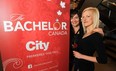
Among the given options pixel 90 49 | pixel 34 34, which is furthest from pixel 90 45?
pixel 34 34

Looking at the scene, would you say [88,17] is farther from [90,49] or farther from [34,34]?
[34,34]

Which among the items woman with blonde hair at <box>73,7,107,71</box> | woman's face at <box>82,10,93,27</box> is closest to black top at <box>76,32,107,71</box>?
woman with blonde hair at <box>73,7,107,71</box>

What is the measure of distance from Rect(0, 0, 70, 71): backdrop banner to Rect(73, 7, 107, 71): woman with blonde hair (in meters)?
0.18

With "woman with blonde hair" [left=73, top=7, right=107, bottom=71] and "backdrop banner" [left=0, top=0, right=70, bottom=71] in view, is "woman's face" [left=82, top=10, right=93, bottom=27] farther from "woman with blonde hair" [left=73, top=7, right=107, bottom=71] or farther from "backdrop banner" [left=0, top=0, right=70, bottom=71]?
"backdrop banner" [left=0, top=0, right=70, bottom=71]

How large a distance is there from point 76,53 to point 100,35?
335 millimetres

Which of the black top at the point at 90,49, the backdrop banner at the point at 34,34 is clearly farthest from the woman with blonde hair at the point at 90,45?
the backdrop banner at the point at 34,34

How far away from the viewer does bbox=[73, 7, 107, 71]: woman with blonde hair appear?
140 cm

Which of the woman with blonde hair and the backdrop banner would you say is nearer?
the backdrop banner

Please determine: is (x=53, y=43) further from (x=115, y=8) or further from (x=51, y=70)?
(x=115, y=8)

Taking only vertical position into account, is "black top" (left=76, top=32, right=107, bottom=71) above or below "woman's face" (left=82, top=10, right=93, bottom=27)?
below

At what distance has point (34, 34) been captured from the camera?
3.89 ft

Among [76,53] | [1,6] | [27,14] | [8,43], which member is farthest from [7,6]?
[76,53]

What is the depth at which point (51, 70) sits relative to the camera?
139cm

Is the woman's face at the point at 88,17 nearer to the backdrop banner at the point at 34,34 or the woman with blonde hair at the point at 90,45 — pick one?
the woman with blonde hair at the point at 90,45
